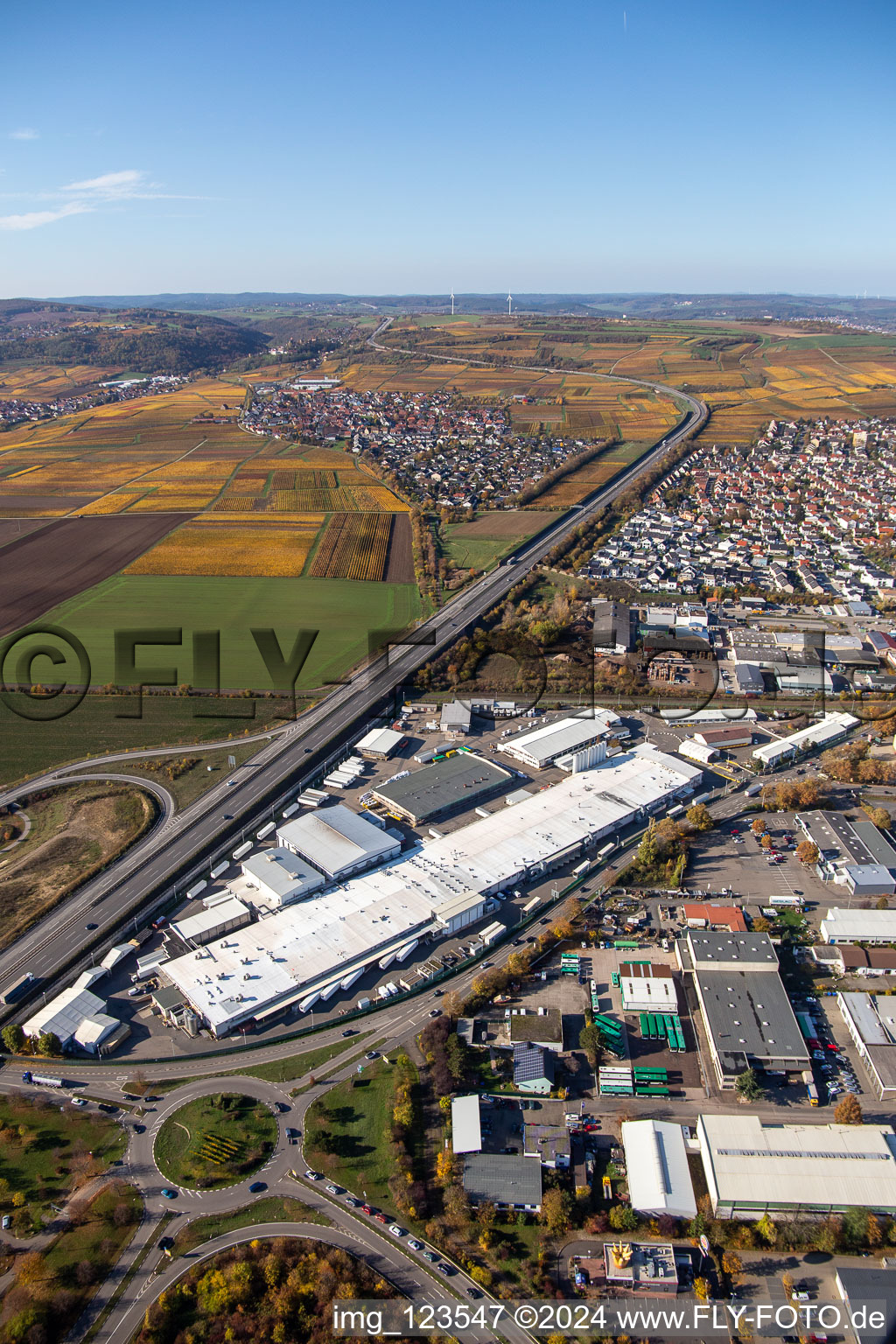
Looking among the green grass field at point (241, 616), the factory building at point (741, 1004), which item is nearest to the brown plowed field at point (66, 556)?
the green grass field at point (241, 616)

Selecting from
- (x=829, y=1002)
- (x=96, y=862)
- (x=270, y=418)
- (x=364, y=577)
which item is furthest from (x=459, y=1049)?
(x=270, y=418)

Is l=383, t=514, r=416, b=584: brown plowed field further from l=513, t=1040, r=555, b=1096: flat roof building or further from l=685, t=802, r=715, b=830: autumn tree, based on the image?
l=513, t=1040, r=555, b=1096: flat roof building

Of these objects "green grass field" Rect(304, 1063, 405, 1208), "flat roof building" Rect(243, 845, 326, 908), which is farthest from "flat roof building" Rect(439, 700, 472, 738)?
"green grass field" Rect(304, 1063, 405, 1208)

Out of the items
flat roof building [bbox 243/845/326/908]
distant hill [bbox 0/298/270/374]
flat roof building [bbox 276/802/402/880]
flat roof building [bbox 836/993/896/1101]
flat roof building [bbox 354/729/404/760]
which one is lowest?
flat roof building [bbox 836/993/896/1101]

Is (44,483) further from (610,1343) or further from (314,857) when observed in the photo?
(610,1343)

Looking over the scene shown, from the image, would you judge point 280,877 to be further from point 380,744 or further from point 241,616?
point 241,616

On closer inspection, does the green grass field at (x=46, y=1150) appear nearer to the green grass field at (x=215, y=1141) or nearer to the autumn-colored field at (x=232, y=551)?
the green grass field at (x=215, y=1141)

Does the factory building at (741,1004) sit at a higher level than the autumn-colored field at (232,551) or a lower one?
lower

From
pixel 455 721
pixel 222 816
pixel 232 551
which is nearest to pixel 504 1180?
pixel 222 816
